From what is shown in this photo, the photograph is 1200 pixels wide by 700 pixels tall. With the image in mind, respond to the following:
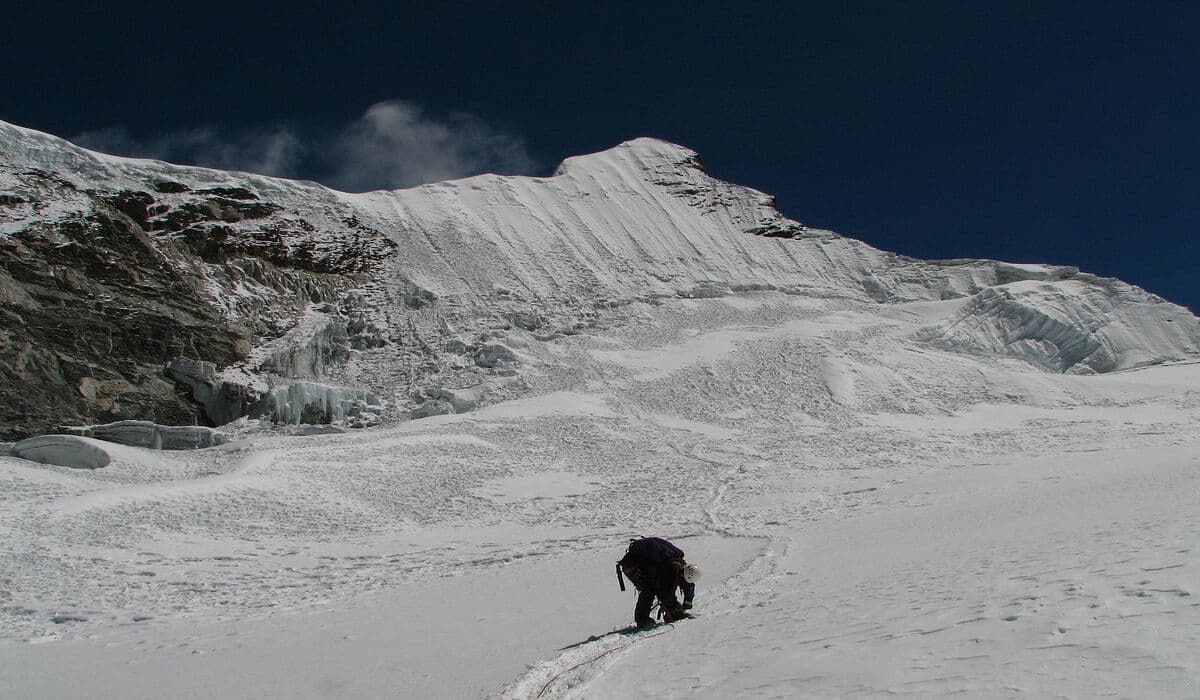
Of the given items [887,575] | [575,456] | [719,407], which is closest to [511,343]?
[719,407]

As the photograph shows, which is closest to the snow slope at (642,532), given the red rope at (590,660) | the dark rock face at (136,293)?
the red rope at (590,660)

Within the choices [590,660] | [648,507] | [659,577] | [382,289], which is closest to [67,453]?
Result: [648,507]

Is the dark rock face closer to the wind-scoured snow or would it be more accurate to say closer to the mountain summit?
the mountain summit

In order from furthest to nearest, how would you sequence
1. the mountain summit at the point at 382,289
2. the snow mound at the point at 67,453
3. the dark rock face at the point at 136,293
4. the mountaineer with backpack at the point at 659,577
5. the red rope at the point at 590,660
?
the mountain summit at the point at 382,289, the dark rock face at the point at 136,293, the snow mound at the point at 67,453, the mountaineer with backpack at the point at 659,577, the red rope at the point at 590,660

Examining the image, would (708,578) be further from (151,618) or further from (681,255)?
(681,255)

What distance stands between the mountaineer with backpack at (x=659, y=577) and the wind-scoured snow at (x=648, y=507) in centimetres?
28

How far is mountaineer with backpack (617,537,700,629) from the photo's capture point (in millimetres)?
8328

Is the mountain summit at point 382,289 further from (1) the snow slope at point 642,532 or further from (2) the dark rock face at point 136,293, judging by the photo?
(1) the snow slope at point 642,532

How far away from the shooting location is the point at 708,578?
463 inches

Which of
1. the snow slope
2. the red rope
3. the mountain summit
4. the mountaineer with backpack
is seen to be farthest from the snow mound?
the red rope

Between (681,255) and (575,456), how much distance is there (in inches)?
1584

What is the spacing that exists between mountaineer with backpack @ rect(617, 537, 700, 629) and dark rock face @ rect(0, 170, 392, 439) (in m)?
31.2

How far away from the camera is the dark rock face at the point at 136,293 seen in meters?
32.8

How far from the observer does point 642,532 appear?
58.4ft
